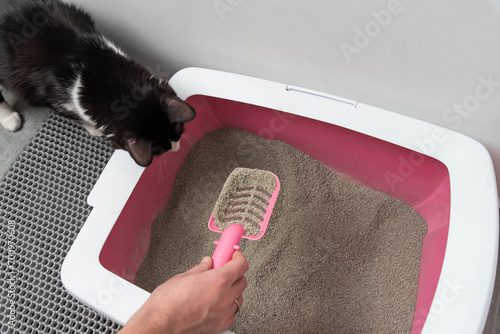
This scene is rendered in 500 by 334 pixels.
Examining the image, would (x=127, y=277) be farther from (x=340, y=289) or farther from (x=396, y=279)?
(x=396, y=279)

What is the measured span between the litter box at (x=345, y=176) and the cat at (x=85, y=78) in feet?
0.31

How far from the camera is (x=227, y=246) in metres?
0.72

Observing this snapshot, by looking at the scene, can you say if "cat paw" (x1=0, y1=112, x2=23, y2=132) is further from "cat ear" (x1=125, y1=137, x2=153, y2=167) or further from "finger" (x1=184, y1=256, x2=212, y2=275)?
"finger" (x1=184, y1=256, x2=212, y2=275)

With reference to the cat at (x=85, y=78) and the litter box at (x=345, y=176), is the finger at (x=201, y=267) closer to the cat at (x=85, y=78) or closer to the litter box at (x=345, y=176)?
the litter box at (x=345, y=176)

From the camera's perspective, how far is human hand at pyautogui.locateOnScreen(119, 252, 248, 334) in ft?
1.84

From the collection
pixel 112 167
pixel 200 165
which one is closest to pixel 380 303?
pixel 200 165

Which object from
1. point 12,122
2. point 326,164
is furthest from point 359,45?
point 12,122

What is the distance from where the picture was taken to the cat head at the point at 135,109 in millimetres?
766

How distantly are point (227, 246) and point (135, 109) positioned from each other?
36 cm

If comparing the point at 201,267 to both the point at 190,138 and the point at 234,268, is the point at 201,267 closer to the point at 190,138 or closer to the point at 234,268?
the point at 234,268

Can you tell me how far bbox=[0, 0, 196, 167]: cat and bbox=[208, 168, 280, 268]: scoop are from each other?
0.57 ft

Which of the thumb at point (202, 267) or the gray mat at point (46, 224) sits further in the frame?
the gray mat at point (46, 224)

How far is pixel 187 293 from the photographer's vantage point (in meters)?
0.59

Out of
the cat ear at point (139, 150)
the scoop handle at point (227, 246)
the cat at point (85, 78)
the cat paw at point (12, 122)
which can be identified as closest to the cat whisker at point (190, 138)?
the cat at point (85, 78)
